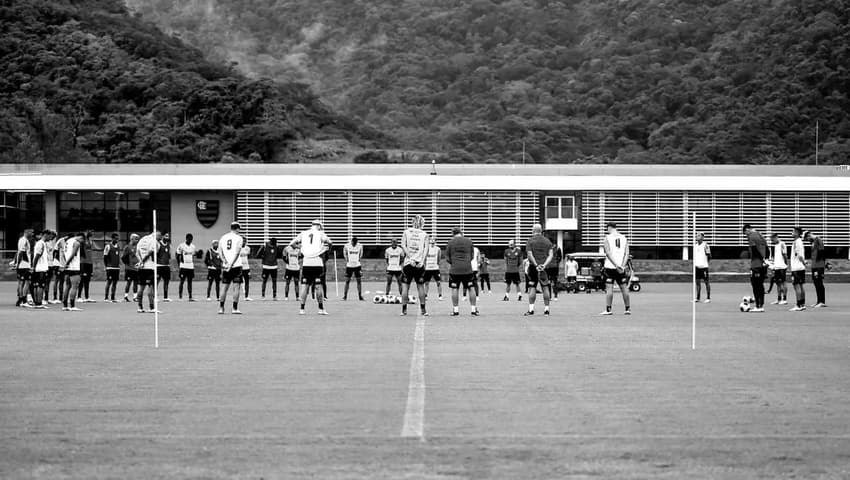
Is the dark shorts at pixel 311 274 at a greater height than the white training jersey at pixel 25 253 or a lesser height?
lesser

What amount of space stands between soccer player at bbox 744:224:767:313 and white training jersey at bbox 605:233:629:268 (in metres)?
3.87

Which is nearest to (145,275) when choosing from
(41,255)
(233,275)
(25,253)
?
(233,275)

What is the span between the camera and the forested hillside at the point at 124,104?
101 meters

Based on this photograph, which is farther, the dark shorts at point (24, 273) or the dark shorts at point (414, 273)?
the dark shorts at point (24, 273)

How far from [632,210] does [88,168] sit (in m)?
27.1

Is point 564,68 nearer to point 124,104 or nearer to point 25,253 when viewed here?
point 124,104

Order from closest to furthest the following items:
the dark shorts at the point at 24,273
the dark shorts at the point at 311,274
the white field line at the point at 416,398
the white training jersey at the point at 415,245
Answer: the white field line at the point at 416,398 < the white training jersey at the point at 415,245 < the dark shorts at the point at 311,274 < the dark shorts at the point at 24,273

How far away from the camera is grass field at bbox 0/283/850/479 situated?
8.91 meters

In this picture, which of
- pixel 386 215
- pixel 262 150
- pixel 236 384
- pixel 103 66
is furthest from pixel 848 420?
pixel 103 66

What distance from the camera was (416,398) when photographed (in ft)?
39.8

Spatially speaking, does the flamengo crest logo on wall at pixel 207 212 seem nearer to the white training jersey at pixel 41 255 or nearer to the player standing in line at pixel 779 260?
the white training jersey at pixel 41 255

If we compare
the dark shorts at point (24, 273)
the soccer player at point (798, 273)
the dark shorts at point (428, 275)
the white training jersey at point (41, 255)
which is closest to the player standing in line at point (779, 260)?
the soccer player at point (798, 273)

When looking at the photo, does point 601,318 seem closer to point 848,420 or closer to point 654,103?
point 848,420

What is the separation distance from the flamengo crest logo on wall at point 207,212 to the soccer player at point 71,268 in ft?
101
